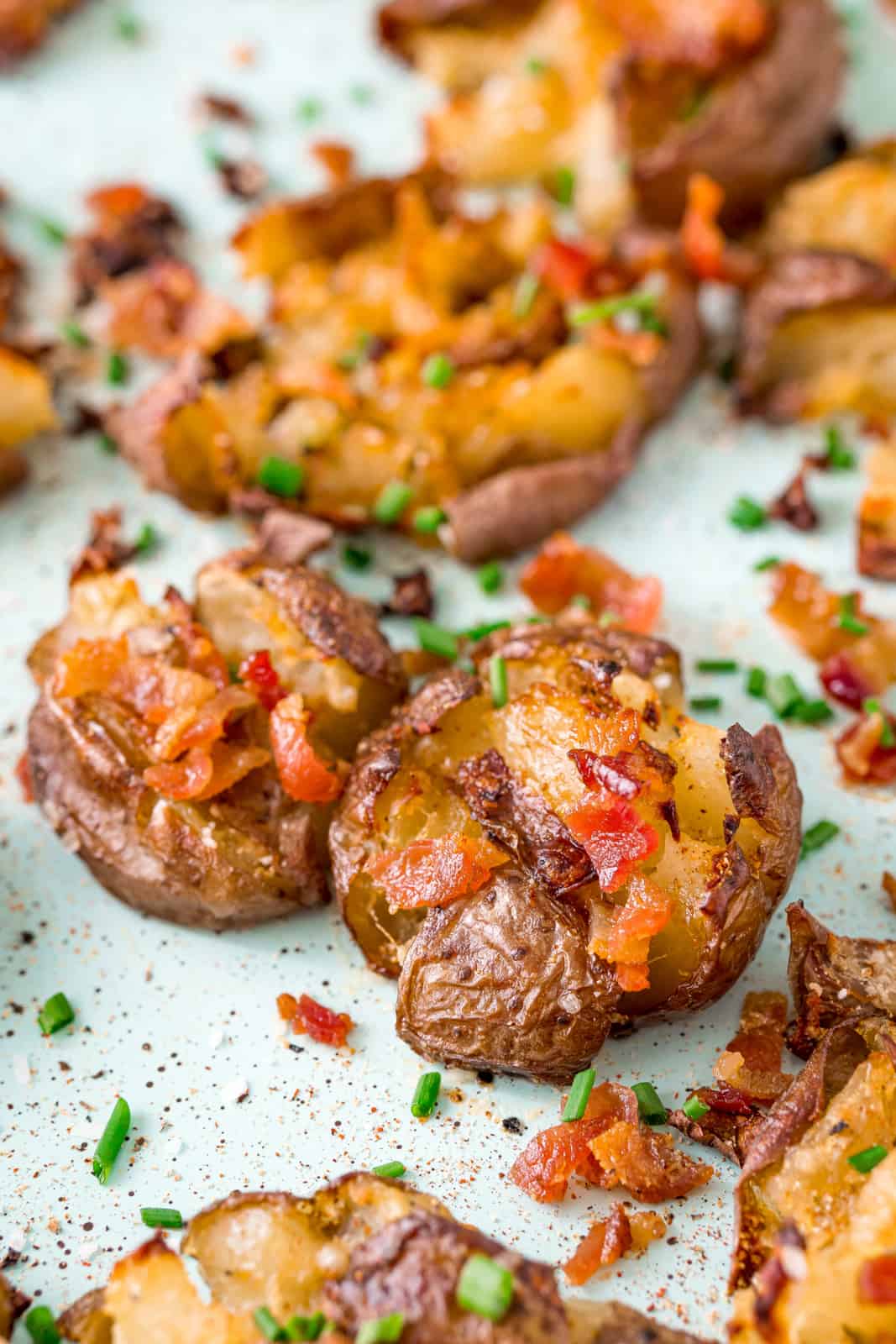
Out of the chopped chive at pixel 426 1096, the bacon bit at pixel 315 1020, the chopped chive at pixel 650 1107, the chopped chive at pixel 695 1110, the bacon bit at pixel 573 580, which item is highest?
the bacon bit at pixel 573 580

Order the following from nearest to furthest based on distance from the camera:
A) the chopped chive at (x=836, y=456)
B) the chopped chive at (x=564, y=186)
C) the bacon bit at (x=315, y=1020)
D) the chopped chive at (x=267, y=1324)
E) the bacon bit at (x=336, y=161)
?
the chopped chive at (x=267, y=1324) < the bacon bit at (x=315, y=1020) < the chopped chive at (x=836, y=456) < the chopped chive at (x=564, y=186) < the bacon bit at (x=336, y=161)

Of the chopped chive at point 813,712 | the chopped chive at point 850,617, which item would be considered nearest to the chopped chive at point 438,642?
the chopped chive at point 813,712

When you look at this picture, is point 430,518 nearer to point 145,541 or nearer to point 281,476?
point 281,476

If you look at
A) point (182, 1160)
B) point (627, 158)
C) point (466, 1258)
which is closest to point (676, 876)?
point (466, 1258)

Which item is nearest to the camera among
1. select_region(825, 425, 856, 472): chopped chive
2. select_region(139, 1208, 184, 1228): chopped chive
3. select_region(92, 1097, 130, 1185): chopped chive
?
select_region(139, 1208, 184, 1228): chopped chive

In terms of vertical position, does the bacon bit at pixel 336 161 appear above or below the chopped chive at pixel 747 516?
above

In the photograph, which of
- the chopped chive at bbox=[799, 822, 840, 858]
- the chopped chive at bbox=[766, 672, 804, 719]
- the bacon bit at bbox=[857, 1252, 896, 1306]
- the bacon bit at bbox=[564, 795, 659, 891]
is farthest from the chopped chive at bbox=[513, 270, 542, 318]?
the bacon bit at bbox=[857, 1252, 896, 1306]

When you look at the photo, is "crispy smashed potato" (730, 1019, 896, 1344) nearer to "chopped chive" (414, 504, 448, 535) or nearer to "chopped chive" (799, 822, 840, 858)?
"chopped chive" (799, 822, 840, 858)

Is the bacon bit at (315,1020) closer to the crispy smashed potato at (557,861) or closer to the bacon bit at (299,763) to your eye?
the crispy smashed potato at (557,861)
